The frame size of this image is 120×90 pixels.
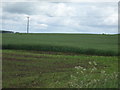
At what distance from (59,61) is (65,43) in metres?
0.91

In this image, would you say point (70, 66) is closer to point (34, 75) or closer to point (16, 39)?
point (34, 75)

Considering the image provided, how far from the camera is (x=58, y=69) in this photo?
7.14m

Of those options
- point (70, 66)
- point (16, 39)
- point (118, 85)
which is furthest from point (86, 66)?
point (16, 39)

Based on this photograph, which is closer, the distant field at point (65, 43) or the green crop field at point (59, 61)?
the green crop field at point (59, 61)

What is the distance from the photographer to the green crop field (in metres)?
6.73

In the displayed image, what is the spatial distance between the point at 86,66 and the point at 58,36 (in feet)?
5.48

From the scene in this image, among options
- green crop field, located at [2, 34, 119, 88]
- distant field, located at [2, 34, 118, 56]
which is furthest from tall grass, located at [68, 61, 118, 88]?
distant field, located at [2, 34, 118, 56]

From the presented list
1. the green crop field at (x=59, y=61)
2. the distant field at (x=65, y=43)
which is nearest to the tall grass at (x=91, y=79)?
the green crop field at (x=59, y=61)

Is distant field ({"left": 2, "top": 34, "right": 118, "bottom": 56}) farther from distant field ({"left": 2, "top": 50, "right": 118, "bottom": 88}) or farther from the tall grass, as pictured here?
the tall grass

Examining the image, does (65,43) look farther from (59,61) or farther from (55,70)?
(55,70)

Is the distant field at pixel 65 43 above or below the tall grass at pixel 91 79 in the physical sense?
above

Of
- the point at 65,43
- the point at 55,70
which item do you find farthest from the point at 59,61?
the point at 65,43

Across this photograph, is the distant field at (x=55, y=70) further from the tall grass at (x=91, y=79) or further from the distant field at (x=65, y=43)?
the distant field at (x=65, y=43)

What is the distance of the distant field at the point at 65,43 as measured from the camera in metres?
7.84
